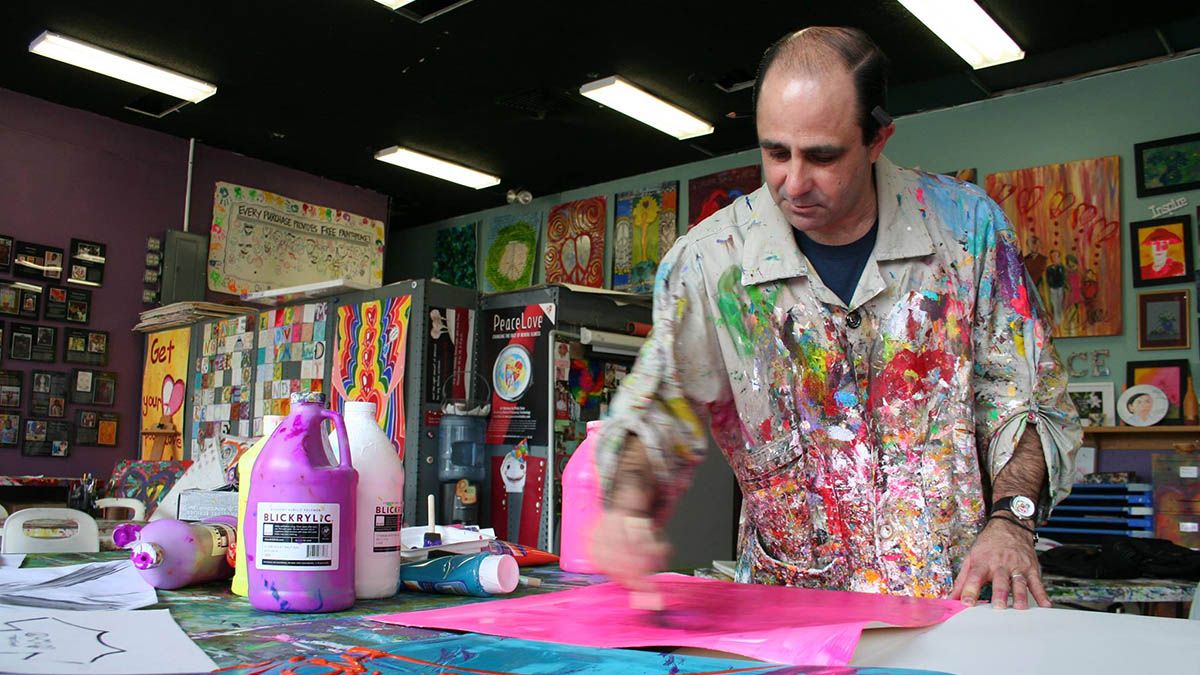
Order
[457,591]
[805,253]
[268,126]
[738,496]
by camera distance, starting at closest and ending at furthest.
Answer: [457,591] < [805,253] < [738,496] < [268,126]

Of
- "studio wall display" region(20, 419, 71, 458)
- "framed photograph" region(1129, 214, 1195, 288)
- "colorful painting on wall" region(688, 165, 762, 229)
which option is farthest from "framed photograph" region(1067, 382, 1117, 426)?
"studio wall display" region(20, 419, 71, 458)

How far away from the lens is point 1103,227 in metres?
5.27

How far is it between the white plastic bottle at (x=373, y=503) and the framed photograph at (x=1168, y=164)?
5305mm

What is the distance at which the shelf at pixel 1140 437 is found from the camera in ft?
15.5

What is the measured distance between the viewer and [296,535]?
3.51ft

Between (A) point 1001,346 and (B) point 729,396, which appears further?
(B) point 729,396

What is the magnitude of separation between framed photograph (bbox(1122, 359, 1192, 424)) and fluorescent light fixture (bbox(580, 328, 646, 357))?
3.07 metres

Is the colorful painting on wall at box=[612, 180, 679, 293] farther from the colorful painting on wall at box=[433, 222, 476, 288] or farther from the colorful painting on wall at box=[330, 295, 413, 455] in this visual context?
the colorful painting on wall at box=[330, 295, 413, 455]

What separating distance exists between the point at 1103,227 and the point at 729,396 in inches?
186

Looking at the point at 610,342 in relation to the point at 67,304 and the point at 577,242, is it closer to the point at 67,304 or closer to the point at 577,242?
the point at 577,242

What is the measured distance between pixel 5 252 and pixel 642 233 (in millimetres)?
4469

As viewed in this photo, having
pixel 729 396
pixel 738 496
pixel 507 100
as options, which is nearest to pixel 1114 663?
pixel 729 396

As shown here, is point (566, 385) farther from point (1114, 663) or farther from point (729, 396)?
point (1114, 663)

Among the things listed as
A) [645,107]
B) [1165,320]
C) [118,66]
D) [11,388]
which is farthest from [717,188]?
[11,388]
